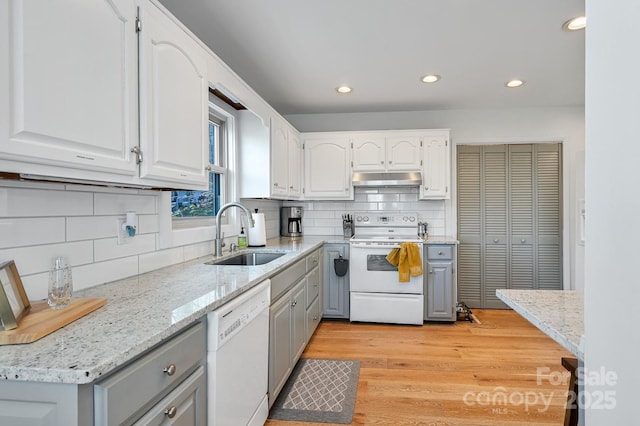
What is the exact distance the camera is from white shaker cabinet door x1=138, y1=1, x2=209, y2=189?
138cm

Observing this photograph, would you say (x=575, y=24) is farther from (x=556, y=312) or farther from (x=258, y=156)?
(x=258, y=156)

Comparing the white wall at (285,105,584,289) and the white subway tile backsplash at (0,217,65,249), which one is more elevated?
the white wall at (285,105,584,289)

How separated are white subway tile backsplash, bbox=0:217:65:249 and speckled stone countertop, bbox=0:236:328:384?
0.25 m

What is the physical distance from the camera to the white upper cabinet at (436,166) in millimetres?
3869

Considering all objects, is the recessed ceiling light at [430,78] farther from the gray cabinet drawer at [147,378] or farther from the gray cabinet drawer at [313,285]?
the gray cabinet drawer at [147,378]

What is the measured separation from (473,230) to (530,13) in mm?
2608

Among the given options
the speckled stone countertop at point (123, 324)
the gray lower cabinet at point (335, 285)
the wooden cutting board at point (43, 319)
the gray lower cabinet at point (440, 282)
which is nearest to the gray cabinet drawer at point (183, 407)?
the speckled stone countertop at point (123, 324)

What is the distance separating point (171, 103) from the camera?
5.08 feet

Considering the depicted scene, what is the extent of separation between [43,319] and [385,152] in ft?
11.6

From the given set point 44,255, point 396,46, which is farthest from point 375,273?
point 44,255

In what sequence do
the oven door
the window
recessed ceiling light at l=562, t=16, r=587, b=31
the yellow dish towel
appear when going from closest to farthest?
recessed ceiling light at l=562, t=16, r=587, b=31
the window
the yellow dish towel
the oven door

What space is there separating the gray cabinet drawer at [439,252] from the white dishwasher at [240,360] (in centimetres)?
226

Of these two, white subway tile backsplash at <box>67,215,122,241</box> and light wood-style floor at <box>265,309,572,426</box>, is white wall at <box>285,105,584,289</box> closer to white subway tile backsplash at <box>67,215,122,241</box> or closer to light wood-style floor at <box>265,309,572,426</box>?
light wood-style floor at <box>265,309,572,426</box>

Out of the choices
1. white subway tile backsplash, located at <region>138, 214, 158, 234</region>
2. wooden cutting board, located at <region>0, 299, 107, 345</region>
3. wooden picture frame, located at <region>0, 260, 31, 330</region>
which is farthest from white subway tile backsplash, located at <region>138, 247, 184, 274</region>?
wooden picture frame, located at <region>0, 260, 31, 330</region>
